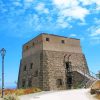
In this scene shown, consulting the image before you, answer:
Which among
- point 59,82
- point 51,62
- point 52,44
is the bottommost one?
point 59,82

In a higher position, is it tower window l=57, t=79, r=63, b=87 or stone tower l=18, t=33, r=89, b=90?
stone tower l=18, t=33, r=89, b=90

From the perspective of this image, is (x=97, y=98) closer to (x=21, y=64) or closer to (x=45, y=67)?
(x=45, y=67)

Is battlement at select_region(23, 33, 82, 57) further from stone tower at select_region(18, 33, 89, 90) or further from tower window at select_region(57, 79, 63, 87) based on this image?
tower window at select_region(57, 79, 63, 87)

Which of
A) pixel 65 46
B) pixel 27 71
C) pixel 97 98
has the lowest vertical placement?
pixel 97 98

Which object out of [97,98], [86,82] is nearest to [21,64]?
[86,82]

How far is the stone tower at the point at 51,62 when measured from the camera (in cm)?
4078

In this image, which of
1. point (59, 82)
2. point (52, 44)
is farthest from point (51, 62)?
point (59, 82)

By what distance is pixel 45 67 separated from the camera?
40.8 m

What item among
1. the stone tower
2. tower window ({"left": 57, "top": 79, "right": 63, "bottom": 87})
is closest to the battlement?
the stone tower

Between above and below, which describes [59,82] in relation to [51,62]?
below

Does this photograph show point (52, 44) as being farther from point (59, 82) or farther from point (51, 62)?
point (59, 82)

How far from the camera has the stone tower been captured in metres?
40.8

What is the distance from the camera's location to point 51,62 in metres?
41.9

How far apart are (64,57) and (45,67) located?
5.00 metres
